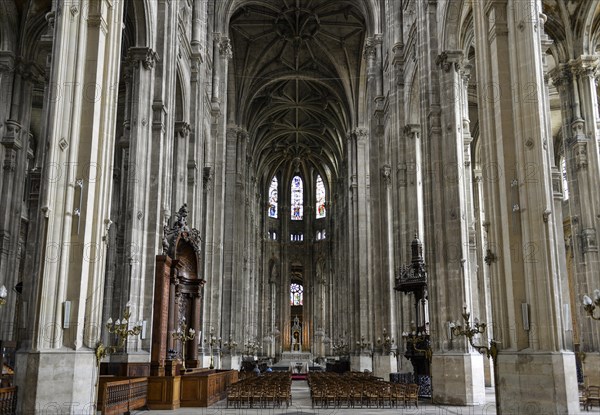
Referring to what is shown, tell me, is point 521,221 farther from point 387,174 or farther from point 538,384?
point 387,174

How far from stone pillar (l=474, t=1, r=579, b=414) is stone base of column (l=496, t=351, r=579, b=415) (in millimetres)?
21

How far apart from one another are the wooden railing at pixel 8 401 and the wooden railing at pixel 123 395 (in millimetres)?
2214

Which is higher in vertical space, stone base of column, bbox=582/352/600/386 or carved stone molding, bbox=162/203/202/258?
carved stone molding, bbox=162/203/202/258

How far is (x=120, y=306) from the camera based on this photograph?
18172 millimetres

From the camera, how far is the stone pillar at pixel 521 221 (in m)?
12.8

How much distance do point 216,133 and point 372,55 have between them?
1116 cm

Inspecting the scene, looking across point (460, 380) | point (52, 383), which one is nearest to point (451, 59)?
point (460, 380)

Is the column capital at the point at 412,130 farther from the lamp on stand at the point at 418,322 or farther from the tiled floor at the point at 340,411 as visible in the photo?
the tiled floor at the point at 340,411

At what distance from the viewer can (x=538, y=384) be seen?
41.4 ft

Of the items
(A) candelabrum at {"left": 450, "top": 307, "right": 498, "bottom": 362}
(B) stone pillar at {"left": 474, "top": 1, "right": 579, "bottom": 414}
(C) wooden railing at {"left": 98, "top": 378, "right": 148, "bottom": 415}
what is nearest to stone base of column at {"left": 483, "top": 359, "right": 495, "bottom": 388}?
(A) candelabrum at {"left": 450, "top": 307, "right": 498, "bottom": 362}

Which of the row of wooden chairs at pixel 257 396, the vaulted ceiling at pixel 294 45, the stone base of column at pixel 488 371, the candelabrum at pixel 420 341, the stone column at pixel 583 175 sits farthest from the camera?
the vaulted ceiling at pixel 294 45

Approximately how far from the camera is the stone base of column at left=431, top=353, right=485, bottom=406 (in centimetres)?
1811

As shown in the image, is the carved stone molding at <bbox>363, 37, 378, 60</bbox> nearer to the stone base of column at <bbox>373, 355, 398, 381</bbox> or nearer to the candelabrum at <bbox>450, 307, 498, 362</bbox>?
the stone base of column at <bbox>373, 355, 398, 381</bbox>

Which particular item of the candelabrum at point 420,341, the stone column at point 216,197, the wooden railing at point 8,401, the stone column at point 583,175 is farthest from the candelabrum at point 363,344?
the wooden railing at point 8,401
